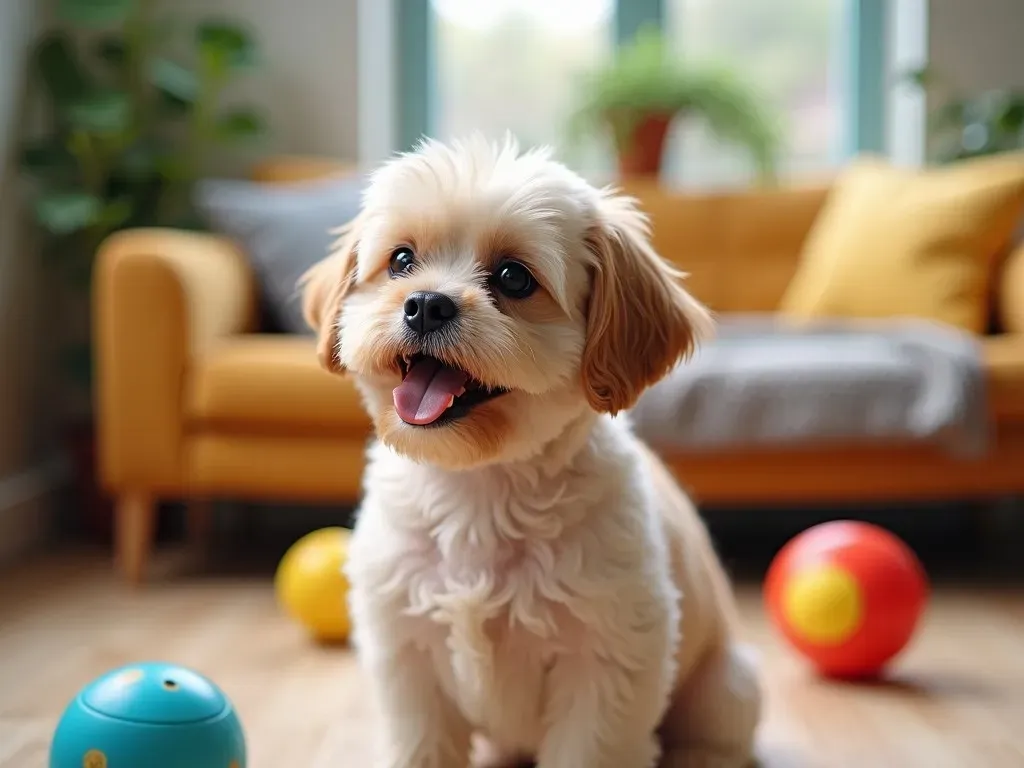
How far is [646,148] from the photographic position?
405 centimetres

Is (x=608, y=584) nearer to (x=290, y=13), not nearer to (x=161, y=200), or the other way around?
(x=161, y=200)

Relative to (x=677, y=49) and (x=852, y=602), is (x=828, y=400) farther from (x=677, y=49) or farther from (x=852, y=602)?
(x=677, y=49)

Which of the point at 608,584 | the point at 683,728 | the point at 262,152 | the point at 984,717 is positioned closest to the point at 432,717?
the point at 608,584

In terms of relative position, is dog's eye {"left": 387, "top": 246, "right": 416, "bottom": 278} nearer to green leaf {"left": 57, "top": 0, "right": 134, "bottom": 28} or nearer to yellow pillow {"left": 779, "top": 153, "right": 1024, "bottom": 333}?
yellow pillow {"left": 779, "top": 153, "right": 1024, "bottom": 333}

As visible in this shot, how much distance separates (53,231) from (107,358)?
81 centimetres

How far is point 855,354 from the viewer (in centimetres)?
296

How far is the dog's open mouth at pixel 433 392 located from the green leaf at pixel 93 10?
287 cm

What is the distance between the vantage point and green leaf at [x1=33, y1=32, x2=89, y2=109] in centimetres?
A: 377

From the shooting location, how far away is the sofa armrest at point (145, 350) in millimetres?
3039

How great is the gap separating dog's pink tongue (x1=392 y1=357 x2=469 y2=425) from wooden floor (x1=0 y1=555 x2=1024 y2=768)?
30.1 inches

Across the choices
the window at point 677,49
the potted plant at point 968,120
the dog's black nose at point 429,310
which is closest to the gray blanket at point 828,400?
the potted plant at point 968,120

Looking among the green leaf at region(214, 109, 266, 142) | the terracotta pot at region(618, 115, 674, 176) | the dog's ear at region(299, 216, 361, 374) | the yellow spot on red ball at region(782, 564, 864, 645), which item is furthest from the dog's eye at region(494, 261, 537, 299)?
the green leaf at region(214, 109, 266, 142)

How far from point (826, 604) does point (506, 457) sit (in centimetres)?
107

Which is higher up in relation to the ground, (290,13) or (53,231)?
(290,13)
